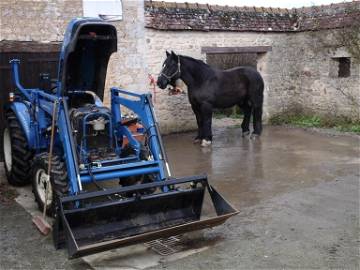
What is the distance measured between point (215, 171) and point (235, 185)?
3.03 ft

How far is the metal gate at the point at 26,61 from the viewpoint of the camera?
852 centimetres

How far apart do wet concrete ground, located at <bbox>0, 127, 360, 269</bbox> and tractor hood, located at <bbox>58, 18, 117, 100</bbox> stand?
1.73m

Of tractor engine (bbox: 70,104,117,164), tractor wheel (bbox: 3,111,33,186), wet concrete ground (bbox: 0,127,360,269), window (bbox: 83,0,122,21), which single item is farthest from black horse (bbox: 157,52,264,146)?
tractor engine (bbox: 70,104,117,164)

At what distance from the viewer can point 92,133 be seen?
580cm

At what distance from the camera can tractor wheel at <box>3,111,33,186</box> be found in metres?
6.58

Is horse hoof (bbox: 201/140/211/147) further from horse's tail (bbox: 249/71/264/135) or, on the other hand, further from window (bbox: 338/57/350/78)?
window (bbox: 338/57/350/78)

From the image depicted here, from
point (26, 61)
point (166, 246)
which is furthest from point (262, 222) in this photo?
point (26, 61)

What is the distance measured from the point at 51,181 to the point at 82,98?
5.39 ft

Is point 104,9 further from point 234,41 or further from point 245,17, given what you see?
point 245,17

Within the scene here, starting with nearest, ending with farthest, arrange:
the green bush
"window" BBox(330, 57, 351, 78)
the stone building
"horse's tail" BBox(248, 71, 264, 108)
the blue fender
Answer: the blue fender, the stone building, "horse's tail" BBox(248, 71, 264, 108), the green bush, "window" BBox(330, 57, 351, 78)

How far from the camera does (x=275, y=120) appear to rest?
13281 mm

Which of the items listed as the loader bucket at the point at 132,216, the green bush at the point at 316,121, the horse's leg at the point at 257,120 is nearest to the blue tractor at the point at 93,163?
the loader bucket at the point at 132,216

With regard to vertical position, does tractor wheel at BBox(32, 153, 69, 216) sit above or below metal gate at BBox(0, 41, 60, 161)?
below

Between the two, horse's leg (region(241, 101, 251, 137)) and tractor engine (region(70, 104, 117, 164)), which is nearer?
tractor engine (region(70, 104, 117, 164))
